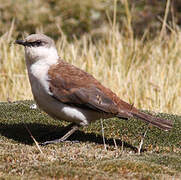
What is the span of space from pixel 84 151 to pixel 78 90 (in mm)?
760

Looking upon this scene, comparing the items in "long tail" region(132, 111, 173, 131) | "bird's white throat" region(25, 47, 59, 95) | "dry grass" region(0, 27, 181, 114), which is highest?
"bird's white throat" region(25, 47, 59, 95)

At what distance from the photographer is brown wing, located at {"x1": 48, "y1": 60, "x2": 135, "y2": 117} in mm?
5125

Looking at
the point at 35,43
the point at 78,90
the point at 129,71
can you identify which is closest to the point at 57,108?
the point at 78,90

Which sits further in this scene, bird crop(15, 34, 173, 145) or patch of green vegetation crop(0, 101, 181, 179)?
bird crop(15, 34, 173, 145)

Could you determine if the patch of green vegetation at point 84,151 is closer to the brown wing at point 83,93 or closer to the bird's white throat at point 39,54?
the brown wing at point 83,93

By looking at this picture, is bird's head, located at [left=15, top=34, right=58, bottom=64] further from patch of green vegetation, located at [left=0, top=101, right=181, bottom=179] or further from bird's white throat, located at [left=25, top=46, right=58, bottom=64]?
patch of green vegetation, located at [left=0, top=101, right=181, bottom=179]

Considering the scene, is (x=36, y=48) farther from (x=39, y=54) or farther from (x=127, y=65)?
(x=127, y=65)

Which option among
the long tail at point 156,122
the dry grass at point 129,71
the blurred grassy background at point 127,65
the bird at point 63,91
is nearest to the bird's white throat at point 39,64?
the bird at point 63,91

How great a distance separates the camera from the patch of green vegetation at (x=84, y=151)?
4188 millimetres

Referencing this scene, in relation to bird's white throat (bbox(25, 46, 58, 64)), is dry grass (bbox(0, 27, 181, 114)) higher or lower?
lower

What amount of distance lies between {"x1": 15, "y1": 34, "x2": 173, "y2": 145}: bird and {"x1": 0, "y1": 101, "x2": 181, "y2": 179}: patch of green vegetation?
371mm

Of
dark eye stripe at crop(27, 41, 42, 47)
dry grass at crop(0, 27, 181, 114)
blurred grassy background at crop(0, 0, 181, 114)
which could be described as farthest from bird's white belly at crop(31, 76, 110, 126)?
dry grass at crop(0, 27, 181, 114)

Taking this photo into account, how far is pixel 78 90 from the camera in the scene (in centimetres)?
521

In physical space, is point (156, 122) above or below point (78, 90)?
below
